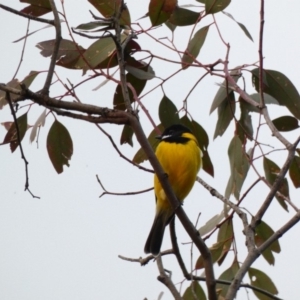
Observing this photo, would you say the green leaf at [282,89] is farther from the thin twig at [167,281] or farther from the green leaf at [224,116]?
the thin twig at [167,281]

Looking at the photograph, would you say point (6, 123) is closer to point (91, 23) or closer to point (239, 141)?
point (91, 23)

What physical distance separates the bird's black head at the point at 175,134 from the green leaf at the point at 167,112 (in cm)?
6

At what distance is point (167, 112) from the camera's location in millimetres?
2986

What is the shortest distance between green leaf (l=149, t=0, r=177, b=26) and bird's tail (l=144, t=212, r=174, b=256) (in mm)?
853

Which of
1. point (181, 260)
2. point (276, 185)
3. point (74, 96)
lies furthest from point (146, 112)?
point (276, 185)

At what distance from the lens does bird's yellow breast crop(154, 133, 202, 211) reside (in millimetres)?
3182

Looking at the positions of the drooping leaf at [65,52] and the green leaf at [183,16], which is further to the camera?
the green leaf at [183,16]

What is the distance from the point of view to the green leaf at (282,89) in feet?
9.18

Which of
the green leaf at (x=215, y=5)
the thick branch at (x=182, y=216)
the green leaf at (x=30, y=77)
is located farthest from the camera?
the green leaf at (x=30, y=77)

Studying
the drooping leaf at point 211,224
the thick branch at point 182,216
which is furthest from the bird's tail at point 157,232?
the thick branch at point 182,216

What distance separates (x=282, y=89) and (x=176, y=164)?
653mm

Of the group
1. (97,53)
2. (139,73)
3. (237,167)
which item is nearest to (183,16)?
(139,73)

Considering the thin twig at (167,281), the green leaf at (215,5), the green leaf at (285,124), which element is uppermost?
the green leaf at (215,5)

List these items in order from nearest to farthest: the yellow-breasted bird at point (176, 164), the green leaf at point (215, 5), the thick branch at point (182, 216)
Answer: the thick branch at point (182, 216), the green leaf at point (215, 5), the yellow-breasted bird at point (176, 164)
